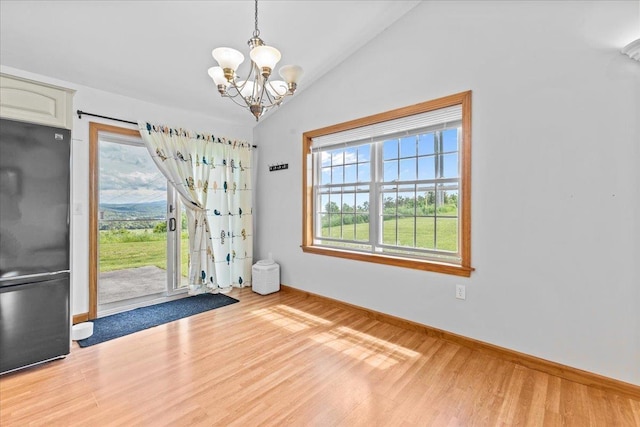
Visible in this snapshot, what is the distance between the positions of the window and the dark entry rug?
1.41m

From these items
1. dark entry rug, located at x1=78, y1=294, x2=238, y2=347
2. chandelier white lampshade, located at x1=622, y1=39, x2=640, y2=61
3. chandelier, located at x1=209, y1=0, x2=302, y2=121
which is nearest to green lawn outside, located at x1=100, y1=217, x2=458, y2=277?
dark entry rug, located at x1=78, y1=294, x2=238, y2=347

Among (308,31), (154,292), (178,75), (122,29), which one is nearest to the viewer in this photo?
(122,29)

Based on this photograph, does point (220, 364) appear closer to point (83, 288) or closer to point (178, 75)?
point (83, 288)

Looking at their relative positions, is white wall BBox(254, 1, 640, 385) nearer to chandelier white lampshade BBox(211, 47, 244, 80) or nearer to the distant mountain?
Result: chandelier white lampshade BBox(211, 47, 244, 80)

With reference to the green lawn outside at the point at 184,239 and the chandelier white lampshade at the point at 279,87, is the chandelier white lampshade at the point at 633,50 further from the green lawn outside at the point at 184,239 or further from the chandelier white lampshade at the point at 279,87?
the chandelier white lampshade at the point at 279,87

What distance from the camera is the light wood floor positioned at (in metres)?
1.69

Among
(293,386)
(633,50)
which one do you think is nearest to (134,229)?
(293,386)

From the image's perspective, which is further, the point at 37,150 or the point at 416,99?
the point at 416,99

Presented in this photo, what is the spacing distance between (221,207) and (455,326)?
126 inches

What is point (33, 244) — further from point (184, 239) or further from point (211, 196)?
point (211, 196)

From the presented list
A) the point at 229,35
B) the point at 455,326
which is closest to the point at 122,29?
the point at 229,35

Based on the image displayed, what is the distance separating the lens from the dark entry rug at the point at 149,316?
2.77 m

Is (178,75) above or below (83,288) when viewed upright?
above

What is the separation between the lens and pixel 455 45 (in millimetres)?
2596
